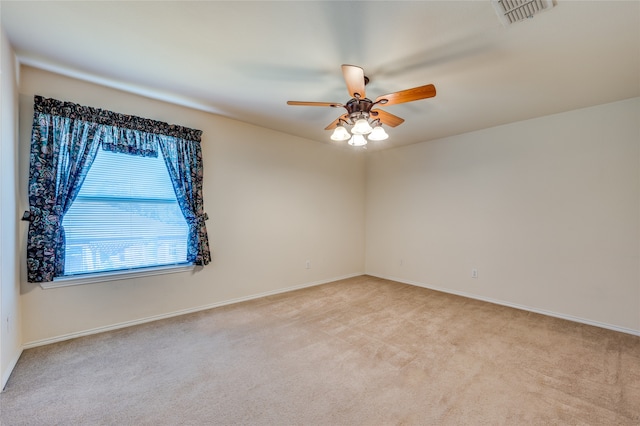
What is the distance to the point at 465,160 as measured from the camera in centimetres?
429

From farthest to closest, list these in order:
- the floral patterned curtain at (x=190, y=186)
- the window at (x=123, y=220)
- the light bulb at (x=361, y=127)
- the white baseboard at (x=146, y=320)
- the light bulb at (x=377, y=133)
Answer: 1. the floral patterned curtain at (x=190, y=186)
2. the window at (x=123, y=220)
3. the white baseboard at (x=146, y=320)
4. the light bulb at (x=377, y=133)
5. the light bulb at (x=361, y=127)

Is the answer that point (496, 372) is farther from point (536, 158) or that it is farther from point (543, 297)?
point (536, 158)

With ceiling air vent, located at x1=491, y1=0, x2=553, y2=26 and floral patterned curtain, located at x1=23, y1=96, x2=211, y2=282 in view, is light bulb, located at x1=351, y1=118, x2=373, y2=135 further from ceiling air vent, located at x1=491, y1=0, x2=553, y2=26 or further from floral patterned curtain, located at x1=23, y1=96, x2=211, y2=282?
floral patterned curtain, located at x1=23, y1=96, x2=211, y2=282

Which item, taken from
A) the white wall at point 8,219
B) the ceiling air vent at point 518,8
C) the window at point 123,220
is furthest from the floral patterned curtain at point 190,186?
the ceiling air vent at point 518,8

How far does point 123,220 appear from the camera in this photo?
2996 millimetres

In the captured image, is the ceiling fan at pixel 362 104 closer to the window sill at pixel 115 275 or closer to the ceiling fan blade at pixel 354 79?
the ceiling fan blade at pixel 354 79

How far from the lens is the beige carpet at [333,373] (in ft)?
5.72

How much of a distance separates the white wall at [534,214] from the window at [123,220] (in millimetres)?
3766

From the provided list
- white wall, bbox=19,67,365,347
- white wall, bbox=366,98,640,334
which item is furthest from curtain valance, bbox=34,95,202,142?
white wall, bbox=366,98,640,334

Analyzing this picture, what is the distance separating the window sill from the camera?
2.64m

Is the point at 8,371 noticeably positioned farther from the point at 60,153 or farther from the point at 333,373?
the point at 333,373

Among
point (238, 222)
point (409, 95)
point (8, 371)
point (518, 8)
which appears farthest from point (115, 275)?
point (518, 8)

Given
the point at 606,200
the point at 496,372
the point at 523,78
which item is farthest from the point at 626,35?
the point at 496,372

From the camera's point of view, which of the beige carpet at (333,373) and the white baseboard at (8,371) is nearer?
the beige carpet at (333,373)
